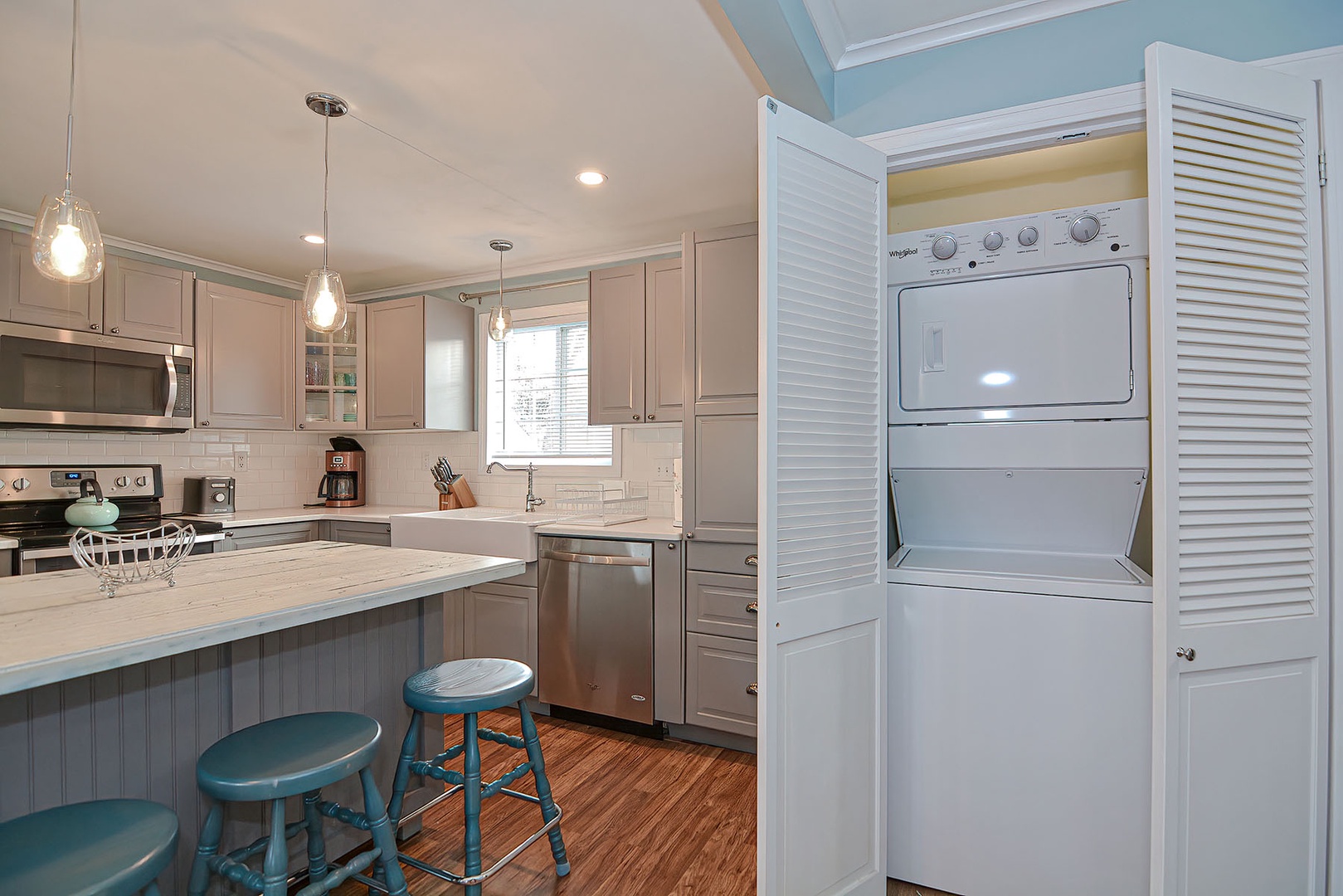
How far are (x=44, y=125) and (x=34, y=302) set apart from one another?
1088mm

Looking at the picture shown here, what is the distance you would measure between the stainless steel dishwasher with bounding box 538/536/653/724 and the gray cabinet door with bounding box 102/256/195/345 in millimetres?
2342

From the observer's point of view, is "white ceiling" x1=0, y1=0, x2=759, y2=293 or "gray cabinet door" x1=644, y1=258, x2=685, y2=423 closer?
"white ceiling" x1=0, y1=0, x2=759, y2=293

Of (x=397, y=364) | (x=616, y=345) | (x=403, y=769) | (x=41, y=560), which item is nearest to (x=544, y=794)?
(x=403, y=769)

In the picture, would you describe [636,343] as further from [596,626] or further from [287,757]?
[287,757]

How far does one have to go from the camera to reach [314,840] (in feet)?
5.34

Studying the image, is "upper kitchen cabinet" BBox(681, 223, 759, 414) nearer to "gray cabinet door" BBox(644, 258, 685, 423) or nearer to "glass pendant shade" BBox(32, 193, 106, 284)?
"gray cabinet door" BBox(644, 258, 685, 423)

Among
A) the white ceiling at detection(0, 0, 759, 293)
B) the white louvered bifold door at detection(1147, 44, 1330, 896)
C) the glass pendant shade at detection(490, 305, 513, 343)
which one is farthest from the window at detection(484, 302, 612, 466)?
the white louvered bifold door at detection(1147, 44, 1330, 896)

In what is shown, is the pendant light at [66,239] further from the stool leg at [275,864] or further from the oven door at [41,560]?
the oven door at [41,560]

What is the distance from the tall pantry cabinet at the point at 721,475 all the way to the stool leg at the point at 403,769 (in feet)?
4.29

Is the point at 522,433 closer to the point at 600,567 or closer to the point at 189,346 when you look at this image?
the point at 600,567

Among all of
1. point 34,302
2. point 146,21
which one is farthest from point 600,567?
point 34,302

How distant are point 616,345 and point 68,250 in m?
2.18

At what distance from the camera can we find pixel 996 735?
1830mm

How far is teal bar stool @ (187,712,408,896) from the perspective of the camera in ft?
4.40
